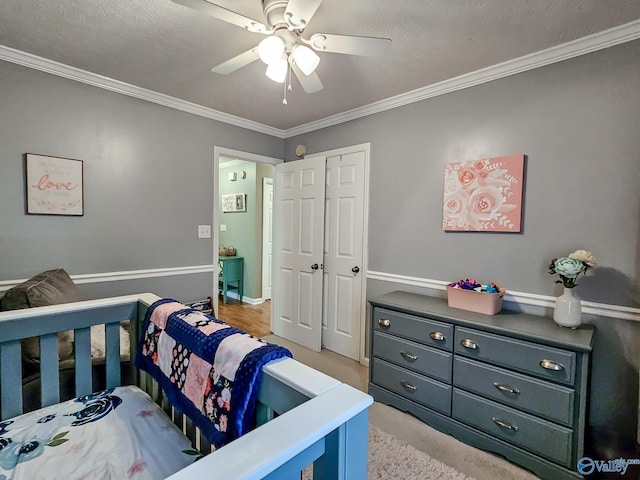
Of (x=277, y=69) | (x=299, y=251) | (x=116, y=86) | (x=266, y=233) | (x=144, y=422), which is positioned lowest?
(x=144, y=422)

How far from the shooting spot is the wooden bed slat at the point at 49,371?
1289 mm

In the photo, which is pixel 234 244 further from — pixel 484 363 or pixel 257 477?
pixel 257 477

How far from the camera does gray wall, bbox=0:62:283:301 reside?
2047 millimetres

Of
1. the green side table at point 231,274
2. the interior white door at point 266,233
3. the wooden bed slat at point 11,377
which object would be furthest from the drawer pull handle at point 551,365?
the green side table at point 231,274

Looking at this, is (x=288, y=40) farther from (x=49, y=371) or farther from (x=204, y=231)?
(x=204, y=231)

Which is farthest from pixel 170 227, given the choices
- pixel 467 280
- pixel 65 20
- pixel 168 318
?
pixel 467 280

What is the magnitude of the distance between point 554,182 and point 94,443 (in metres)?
2.60

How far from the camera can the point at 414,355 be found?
2078 millimetres

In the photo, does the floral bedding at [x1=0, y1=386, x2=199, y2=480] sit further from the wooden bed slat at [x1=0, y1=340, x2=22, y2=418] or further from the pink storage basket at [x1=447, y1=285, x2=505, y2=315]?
the pink storage basket at [x1=447, y1=285, x2=505, y2=315]

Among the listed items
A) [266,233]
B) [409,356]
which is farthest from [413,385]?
[266,233]

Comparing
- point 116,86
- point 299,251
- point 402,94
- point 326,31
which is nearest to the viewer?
point 326,31

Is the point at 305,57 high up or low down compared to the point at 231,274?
up
